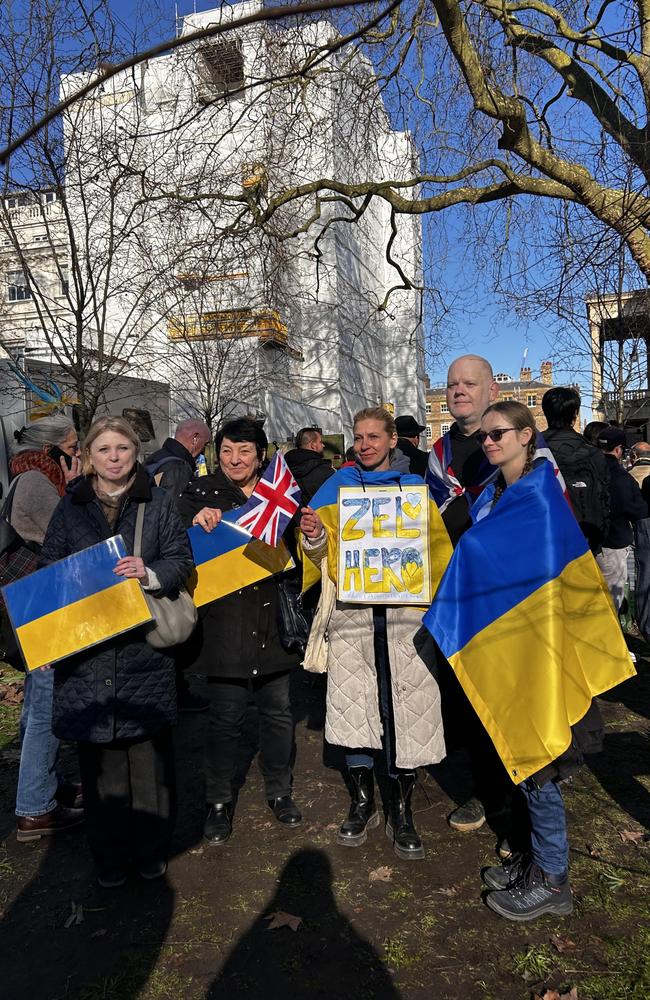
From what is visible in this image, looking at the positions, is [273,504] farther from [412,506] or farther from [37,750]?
[37,750]

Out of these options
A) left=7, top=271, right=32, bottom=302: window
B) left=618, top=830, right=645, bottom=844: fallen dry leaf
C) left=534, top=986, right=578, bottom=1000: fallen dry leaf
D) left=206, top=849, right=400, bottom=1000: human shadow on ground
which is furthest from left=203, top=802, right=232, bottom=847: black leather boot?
left=7, top=271, right=32, bottom=302: window

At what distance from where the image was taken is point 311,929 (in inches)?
116

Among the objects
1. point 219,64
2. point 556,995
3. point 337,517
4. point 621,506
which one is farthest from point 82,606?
point 219,64

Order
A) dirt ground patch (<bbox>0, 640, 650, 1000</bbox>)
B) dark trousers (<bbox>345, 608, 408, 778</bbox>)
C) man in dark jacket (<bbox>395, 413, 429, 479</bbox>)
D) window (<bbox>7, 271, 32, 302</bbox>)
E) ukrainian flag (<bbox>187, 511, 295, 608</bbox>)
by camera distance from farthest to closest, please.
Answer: window (<bbox>7, 271, 32, 302</bbox>)
man in dark jacket (<bbox>395, 413, 429, 479</bbox>)
ukrainian flag (<bbox>187, 511, 295, 608</bbox>)
dark trousers (<bbox>345, 608, 408, 778</bbox>)
dirt ground patch (<bbox>0, 640, 650, 1000</bbox>)

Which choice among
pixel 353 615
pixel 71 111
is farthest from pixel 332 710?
pixel 71 111

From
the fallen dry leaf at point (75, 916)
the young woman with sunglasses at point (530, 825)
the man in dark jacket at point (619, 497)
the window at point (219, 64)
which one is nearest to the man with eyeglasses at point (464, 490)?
the young woman with sunglasses at point (530, 825)

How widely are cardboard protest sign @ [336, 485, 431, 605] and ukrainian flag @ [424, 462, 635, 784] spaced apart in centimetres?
34

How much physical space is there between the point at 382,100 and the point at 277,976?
8.20 meters

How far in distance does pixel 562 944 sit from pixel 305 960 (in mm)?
1066

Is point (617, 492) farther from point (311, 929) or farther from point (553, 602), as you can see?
point (311, 929)

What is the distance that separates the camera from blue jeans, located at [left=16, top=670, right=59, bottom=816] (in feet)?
12.1

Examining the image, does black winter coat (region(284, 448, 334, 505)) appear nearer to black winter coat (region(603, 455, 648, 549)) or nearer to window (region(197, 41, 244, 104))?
black winter coat (region(603, 455, 648, 549))

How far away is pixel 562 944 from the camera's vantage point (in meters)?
2.79

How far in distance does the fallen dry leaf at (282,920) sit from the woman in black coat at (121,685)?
659mm
